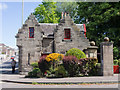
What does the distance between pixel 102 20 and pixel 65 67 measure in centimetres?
1628

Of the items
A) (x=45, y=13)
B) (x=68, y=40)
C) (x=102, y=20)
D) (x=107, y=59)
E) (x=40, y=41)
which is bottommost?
(x=107, y=59)

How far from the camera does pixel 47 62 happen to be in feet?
58.9

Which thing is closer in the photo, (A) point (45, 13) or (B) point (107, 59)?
(B) point (107, 59)

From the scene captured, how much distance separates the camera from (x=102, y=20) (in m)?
30.6

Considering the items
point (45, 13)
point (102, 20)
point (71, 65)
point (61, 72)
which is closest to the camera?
point (61, 72)

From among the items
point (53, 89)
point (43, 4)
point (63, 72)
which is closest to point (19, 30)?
point (63, 72)

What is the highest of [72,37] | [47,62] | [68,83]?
[72,37]

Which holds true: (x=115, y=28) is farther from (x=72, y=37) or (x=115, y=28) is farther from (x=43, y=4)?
(x=43, y=4)

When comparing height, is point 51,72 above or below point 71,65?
below

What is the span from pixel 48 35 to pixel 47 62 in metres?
7.46

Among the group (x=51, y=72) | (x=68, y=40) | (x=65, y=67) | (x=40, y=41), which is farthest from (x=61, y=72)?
(x=40, y=41)

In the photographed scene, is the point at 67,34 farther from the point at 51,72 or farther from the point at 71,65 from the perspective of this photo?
the point at 51,72

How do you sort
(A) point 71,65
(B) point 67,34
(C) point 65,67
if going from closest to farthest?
(A) point 71,65 < (C) point 65,67 < (B) point 67,34

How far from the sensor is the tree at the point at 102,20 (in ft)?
98.4
